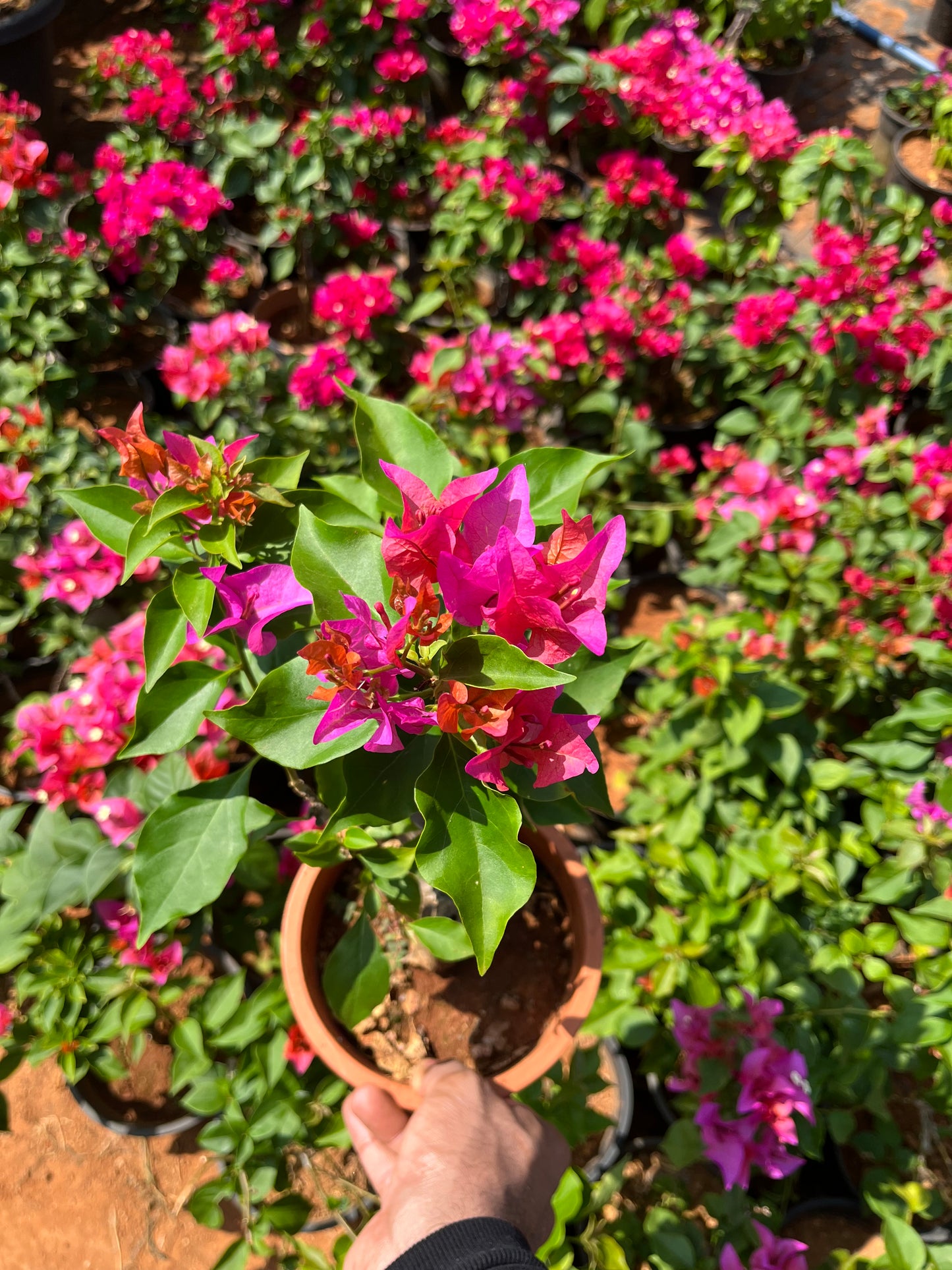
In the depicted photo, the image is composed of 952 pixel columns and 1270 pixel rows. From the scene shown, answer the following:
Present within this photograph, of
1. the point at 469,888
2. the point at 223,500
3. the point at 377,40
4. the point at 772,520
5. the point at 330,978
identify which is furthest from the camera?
the point at 377,40

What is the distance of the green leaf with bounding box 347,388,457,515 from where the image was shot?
828 mm

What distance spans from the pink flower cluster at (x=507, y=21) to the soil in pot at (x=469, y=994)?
244cm

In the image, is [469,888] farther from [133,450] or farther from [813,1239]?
[813,1239]

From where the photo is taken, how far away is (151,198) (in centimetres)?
219

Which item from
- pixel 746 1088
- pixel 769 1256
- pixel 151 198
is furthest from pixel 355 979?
pixel 151 198

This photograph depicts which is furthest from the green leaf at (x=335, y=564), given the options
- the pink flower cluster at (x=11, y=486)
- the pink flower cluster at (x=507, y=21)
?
the pink flower cluster at (x=507, y=21)

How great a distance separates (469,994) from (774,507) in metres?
1.18

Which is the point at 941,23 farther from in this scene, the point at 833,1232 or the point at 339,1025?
the point at 339,1025

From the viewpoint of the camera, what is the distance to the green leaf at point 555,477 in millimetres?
807

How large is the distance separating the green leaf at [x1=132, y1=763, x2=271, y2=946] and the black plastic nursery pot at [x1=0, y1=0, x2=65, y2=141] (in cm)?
343

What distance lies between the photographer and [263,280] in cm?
289

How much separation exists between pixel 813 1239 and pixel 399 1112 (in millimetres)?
1083

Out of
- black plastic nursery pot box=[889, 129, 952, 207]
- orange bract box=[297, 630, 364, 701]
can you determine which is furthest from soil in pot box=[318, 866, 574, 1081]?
black plastic nursery pot box=[889, 129, 952, 207]

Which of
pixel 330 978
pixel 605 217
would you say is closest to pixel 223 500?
pixel 330 978
